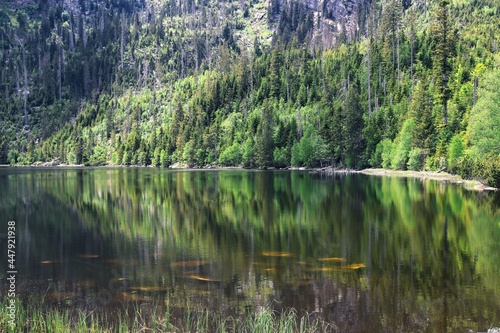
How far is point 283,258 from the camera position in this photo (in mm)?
26203

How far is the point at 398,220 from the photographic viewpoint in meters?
37.1

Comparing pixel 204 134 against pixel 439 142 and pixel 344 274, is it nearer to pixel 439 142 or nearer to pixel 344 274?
pixel 439 142

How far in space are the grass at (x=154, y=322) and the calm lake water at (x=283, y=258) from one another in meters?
0.76

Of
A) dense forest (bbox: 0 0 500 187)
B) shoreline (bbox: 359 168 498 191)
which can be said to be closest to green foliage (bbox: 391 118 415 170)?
dense forest (bbox: 0 0 500 187)

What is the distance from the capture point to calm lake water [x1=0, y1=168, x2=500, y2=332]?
18.5 meters

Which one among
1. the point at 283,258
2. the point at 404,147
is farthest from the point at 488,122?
the point at 283,258

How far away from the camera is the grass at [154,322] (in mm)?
14828

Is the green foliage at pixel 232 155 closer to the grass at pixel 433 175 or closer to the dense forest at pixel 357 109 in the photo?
the dense forest at pixel 357 109

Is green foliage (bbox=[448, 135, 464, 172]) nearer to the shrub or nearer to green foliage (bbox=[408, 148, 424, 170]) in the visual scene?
green foliage (bbox=[408, 148, 424, 170])

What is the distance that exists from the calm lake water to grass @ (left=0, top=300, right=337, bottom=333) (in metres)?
0.76

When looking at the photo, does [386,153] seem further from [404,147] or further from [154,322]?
[154,322]

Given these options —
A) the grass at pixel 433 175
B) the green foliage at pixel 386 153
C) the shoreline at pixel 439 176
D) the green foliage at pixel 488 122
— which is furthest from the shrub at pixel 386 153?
the green foliage at pixel 488 122

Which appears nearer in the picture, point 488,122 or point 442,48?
point 488,122

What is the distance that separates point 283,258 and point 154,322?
11.9 meters
